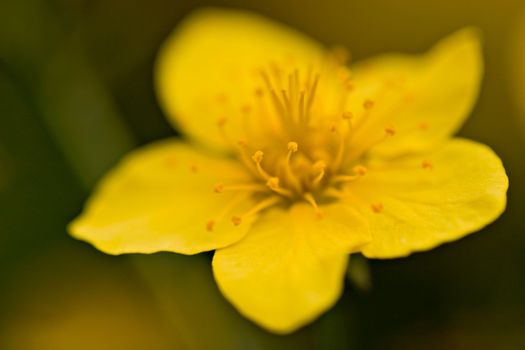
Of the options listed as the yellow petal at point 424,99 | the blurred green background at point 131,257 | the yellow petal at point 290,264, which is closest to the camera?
the yellow petal at point 290,264

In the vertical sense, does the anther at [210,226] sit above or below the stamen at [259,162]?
below

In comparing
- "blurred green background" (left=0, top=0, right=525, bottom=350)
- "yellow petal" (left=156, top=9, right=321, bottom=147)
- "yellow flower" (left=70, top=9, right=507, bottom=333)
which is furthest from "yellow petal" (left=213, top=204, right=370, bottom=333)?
"yellow petal" (left=156, top=9, right=321, bottom=147)

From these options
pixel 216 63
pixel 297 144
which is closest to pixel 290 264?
pixel 297 144

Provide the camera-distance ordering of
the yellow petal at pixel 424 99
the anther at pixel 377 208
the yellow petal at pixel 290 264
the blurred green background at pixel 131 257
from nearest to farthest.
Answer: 1. the yellow petal at pixel 290 264
2. the anther at pixel 377 208
3. the yellow petal at pixel 424 99
4. the blurred green background at pixel 131 257

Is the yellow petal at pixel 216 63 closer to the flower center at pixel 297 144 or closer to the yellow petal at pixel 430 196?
the flower center at pixel 297 144

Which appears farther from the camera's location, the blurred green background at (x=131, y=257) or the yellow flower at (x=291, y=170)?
the blurred green background at (x=131, y=257)

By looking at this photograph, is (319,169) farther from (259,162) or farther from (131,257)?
(131,257)

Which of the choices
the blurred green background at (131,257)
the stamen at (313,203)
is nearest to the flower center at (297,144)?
the stamen at (313,203)

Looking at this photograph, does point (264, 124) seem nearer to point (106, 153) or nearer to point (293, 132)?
point (293, 132)
